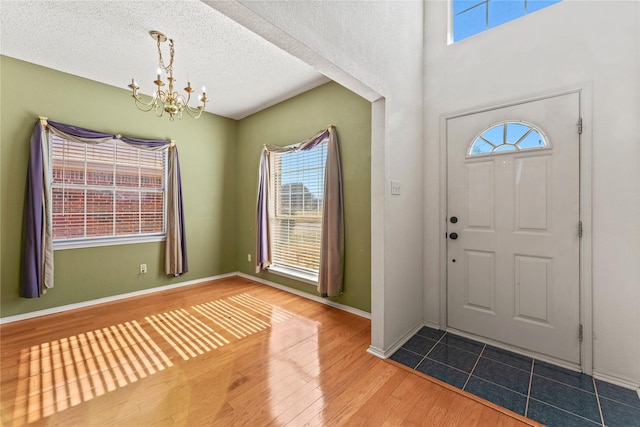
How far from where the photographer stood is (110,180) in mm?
3521

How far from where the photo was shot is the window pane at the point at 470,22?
2475mm

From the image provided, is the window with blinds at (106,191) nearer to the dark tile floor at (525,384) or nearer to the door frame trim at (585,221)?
the dark tile floor at (525,384)

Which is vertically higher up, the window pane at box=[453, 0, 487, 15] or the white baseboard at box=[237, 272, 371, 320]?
the window pane at box=[453, 0, 487, 15]

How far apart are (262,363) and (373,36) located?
272cm

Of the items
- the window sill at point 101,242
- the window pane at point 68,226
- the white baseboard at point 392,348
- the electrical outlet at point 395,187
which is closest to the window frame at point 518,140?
the electrical outlet at point 395,187

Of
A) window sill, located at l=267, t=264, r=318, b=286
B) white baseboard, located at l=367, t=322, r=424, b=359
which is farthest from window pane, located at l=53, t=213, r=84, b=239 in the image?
white baseboard, located at l=367, t=322, r=424, b=359

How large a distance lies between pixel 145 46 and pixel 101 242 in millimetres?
2415

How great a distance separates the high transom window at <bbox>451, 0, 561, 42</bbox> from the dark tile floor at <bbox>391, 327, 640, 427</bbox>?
2845 mm

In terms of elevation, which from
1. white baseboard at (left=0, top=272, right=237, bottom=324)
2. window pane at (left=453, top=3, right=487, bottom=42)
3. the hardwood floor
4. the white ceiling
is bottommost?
the hardwood floor

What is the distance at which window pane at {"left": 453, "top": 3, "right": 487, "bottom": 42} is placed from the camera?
2475mm

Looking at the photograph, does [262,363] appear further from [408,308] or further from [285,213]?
[285,213]

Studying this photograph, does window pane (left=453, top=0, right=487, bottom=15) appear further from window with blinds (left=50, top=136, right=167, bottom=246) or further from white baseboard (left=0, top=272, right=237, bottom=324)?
white baseboard (left=0, top=272, right=237, bottom=324)

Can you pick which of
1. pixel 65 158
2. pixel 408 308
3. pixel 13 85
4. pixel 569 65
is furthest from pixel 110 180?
pixel 569 65

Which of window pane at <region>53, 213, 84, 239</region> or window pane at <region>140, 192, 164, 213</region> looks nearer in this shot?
window pane at <region>53, 213, 84, 239</region>
